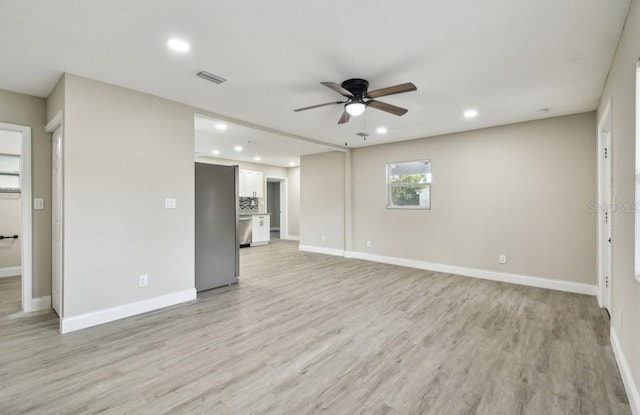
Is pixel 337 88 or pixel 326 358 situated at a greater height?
pixel 337 88

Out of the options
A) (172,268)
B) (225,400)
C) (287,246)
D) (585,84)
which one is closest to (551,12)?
(585,84)

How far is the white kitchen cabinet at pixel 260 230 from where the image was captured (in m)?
8.72

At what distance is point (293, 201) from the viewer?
33.8ft

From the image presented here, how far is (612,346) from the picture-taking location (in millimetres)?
2604

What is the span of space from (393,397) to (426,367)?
19.8 inches

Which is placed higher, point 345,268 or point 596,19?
point 596,19

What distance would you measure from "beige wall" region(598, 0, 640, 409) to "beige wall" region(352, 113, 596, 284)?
6.18 ft

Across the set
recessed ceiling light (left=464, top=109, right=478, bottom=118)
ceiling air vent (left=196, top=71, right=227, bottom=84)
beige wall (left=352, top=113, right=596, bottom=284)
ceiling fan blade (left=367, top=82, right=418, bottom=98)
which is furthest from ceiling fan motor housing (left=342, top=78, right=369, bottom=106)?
beige wall (left=352, top=113, right=596, bottom=284)

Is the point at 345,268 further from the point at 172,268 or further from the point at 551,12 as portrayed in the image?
the point at 551,12

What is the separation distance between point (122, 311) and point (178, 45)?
112 inches

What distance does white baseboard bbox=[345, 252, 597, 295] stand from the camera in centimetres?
426

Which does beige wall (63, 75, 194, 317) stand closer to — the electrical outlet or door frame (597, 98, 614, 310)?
the electrical outlet

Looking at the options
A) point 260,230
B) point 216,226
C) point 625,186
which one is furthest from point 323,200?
point 625,186

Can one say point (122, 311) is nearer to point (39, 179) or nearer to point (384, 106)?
point (39, 179)
